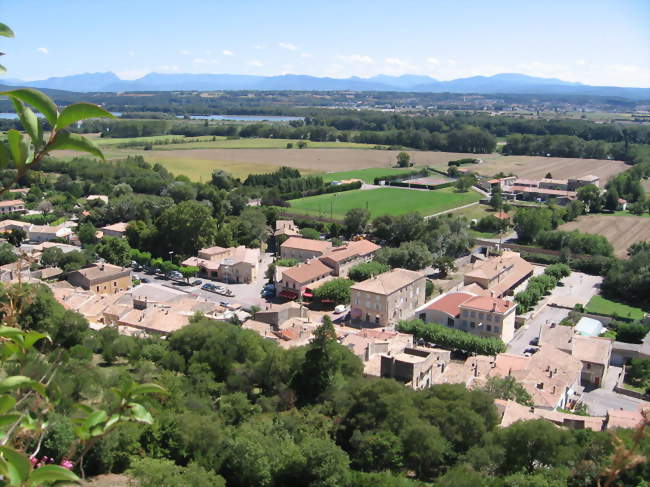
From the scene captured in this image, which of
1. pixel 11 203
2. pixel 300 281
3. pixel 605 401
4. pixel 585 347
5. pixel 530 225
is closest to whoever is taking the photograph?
pixel 605 401

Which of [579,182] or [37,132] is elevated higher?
[37,132]

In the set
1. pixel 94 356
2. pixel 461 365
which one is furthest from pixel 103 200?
pixel 461 365

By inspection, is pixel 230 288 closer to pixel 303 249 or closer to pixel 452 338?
pixel 303 249

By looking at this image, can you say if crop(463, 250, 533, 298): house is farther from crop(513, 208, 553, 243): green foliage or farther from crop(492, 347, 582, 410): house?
crop(513, 208, 553, 243): green foliage

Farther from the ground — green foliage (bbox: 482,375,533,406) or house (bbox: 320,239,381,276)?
green foliage (bbox: 482,375,533,406)

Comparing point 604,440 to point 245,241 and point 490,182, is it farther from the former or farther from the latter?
point 490,182

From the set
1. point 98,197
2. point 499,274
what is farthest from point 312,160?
point 499,274

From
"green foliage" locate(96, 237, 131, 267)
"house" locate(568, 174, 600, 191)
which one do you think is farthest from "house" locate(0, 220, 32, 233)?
"house" locate(568, 174, 600, 191)

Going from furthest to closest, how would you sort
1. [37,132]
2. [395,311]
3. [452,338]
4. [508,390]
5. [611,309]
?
[611,309] → [395,311] → [452,338] → [508,390] → [37,132]
